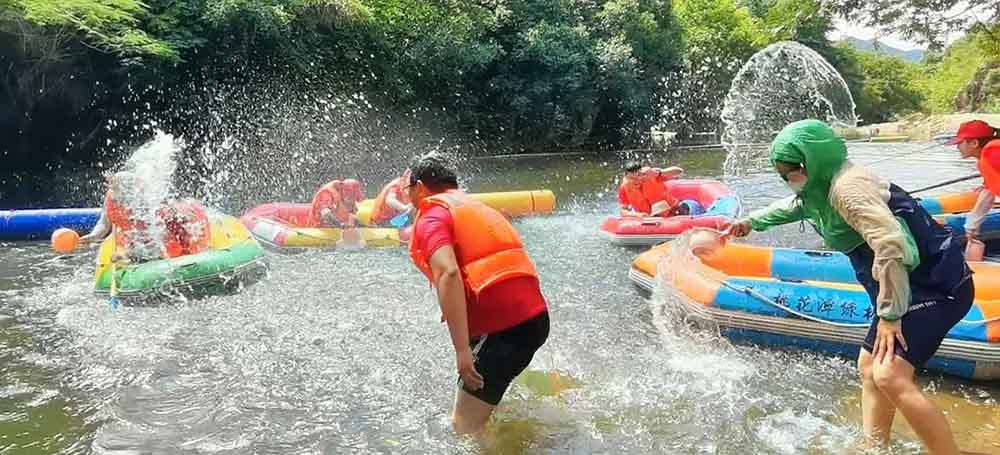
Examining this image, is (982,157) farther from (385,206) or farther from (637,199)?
(385,206)

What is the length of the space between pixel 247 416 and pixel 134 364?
4.99 feet

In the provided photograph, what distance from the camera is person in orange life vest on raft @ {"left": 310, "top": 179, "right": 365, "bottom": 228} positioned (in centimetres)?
1034

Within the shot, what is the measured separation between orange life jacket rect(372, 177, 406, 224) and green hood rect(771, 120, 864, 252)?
7.16 metres

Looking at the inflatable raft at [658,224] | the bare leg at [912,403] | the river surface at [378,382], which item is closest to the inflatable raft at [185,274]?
the river surface at [378,382]

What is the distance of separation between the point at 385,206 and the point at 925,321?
7815mm

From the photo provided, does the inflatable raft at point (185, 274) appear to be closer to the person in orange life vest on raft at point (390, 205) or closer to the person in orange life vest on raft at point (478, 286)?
the person in orange life vest on raft at point (390, 205)

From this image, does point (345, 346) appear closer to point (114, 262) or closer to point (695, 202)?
point (114, 262)

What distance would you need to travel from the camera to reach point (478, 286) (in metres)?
3.44

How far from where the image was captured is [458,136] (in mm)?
26000

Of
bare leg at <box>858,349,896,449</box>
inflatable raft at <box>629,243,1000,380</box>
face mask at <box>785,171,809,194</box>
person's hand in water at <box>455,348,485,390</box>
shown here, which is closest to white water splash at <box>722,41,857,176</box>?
inflatable raft at <box>629,243,1000,380</box>

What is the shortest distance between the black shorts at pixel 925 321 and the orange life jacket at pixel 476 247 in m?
1.57

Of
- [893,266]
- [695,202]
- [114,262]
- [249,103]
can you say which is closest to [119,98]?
[249,103]

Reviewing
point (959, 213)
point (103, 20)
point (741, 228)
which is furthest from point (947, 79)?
point (741, 228)

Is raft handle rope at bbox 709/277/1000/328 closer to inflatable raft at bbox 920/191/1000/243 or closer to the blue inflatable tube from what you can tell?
inflatable raft at bbox 920/191/1000/243
